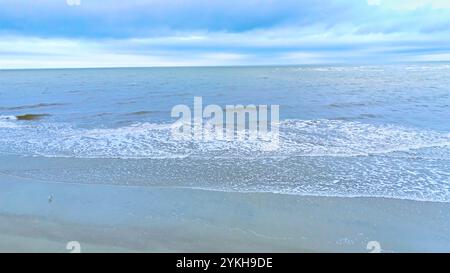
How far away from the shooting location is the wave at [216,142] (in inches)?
364

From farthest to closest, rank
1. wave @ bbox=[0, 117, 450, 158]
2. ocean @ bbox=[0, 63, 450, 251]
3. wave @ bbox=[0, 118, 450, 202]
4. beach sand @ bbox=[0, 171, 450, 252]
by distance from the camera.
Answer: wave @ bbox=[0, 117, 450, 158], wave @ bbox=[0, 118, 450, 202], ocean @ bbox=[0, 63, 450, 251], beach sand @ bbox=[0, 171, 450, 252]

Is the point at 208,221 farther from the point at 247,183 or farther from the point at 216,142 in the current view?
the point at 216,142

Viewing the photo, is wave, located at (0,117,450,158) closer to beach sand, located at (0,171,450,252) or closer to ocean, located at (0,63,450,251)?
ocean, located at (0,63,450,251)

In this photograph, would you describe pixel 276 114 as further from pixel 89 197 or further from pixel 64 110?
pixel 64 110

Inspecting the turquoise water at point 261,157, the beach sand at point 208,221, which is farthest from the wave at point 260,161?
the beach sand at point 208,221

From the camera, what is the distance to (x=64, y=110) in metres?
20.1

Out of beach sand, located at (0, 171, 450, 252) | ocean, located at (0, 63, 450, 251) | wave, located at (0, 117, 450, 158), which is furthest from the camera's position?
wave, located at (0, 117, 450, 158)

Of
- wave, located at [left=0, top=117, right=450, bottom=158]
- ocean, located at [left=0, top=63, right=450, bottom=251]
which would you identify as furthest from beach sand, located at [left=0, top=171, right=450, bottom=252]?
wave, located at [left=0, top=117, right=450, bottom=158]

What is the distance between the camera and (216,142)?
10.6 metres

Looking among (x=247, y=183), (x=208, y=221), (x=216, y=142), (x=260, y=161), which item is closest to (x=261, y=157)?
(x=260, y=161)

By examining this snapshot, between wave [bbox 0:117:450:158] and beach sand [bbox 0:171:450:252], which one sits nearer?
beach sand [bbox 0:171:450:252]

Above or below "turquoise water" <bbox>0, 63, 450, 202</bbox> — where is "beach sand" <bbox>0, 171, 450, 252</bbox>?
below

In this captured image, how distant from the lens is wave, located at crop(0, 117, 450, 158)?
9234mm
